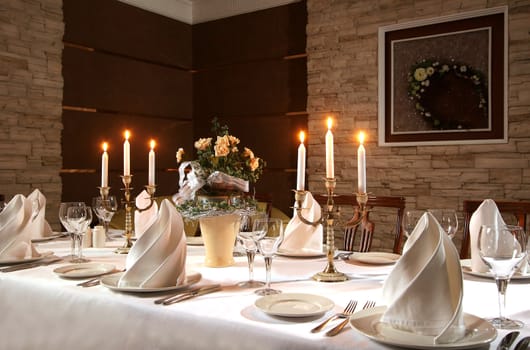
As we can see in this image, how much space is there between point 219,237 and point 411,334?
85cm

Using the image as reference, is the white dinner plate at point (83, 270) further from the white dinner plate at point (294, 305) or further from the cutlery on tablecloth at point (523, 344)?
the cutlery on tablecloth at point (523, 344)

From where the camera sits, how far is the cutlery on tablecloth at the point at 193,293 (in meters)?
1.30

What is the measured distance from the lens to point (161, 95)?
5.04m

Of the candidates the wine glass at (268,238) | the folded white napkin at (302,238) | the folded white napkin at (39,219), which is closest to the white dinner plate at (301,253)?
the folded white napkin at (302,238)

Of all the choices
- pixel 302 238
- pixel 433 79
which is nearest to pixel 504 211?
pixel 302 238

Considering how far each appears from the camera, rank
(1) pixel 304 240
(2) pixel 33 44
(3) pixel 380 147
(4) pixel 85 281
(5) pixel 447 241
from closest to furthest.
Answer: (5) pixel 447 241
(4) pixel 85 281
(1) pixel 304 240
(2) pixel 33 44
(3) pixel 380 147

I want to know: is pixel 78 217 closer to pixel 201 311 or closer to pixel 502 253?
pixel 201 311

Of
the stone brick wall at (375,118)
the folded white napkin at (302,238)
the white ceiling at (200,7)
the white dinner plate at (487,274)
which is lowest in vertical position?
the white dinner plate at (487,274)

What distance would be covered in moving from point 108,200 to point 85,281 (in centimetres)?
64

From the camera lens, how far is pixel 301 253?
1937mm

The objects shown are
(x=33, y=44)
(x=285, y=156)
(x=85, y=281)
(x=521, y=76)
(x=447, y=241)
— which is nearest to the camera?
(x=447, y=241)

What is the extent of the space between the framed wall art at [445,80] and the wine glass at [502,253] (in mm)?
2860

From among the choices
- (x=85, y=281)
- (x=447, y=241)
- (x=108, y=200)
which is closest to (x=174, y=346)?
(x=85, y=281)

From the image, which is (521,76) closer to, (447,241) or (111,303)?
(447,241)
